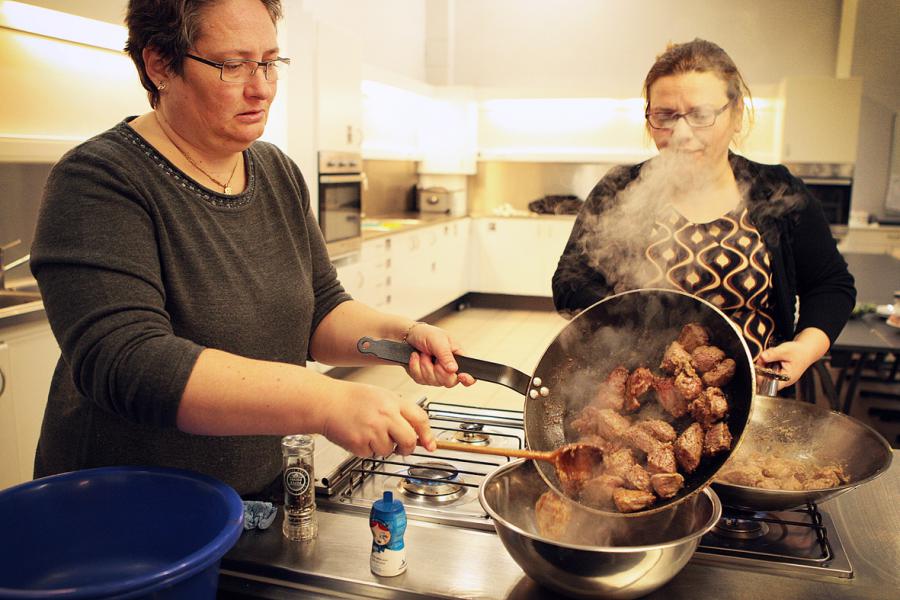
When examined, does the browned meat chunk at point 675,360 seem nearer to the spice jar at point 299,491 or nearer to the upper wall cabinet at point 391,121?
the spice jar at point 299,491

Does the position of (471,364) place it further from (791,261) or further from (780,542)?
(791,261)

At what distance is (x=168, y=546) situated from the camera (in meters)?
1.01

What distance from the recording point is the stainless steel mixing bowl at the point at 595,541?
36.4 inches

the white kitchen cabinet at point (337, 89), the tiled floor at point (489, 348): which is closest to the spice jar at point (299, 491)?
the tiled floor at point (489, 348)

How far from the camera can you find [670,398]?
1.26m

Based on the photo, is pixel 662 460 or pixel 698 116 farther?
pixel 698 116

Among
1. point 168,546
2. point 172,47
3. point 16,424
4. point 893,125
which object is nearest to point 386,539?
point 168,546

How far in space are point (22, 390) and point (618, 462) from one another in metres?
2.35

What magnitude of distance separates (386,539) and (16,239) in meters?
2.72

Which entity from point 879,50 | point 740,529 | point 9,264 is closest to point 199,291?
point 740,529

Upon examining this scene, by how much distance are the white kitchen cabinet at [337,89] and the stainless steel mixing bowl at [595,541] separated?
11.7ft

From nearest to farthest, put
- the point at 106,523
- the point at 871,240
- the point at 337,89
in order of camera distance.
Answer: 1. the point at 106,523
2. the point at 337,89
3. the point at 871,240

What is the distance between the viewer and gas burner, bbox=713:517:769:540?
1.20 meters

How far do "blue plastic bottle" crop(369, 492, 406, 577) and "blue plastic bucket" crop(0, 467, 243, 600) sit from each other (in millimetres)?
205
